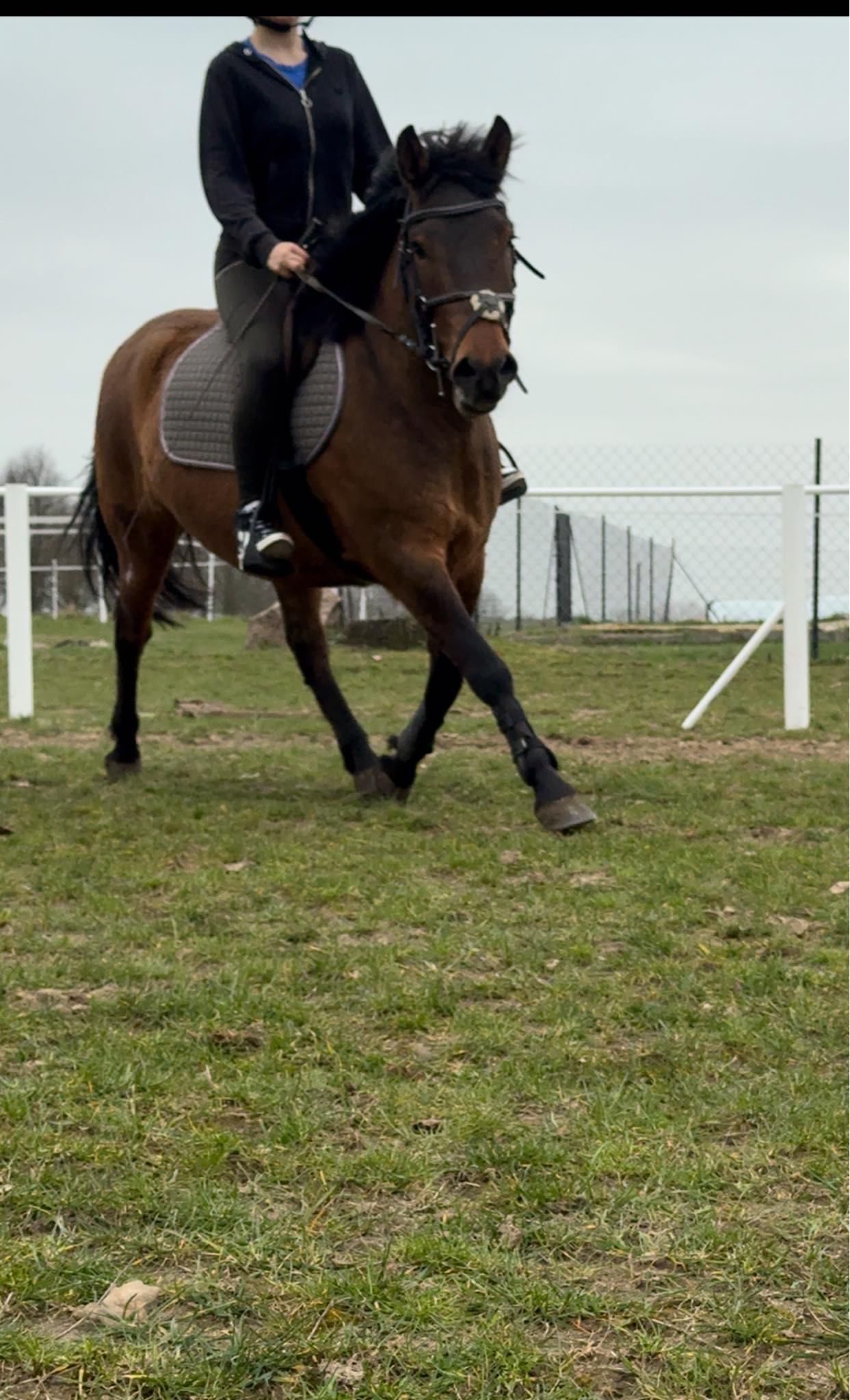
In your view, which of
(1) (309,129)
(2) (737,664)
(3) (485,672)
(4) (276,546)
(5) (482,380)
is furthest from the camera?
(2) (737,664)

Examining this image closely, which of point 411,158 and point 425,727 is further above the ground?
point 411,158

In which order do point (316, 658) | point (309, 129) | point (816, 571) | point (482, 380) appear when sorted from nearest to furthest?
1. point (482, 380)
2. point (309, 129)
3. point (316, 658)
4. point (816, 571)

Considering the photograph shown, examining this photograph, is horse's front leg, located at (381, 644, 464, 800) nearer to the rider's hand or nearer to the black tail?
the rider's hand

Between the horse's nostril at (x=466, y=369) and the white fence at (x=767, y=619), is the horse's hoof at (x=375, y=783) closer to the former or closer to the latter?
the horse's nostril at (x=466, y=369)

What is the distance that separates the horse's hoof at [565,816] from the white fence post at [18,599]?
16.0 feet

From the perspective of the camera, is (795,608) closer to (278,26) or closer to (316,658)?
(316,658)

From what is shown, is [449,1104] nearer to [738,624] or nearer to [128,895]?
[128,895]

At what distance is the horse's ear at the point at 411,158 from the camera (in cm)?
499

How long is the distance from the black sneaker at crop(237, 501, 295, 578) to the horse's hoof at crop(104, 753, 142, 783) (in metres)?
1.51

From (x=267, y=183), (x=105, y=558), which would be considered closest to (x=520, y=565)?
(x=105, y=558)

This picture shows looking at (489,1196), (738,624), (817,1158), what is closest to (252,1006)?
(489,1196)

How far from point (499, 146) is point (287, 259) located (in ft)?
2.75

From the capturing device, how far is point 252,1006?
10.4 ft

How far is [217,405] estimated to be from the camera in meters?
6.07
